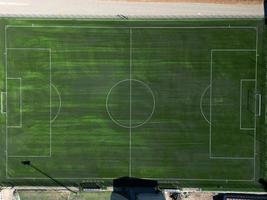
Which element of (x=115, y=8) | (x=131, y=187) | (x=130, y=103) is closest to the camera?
(x=115, y=8)

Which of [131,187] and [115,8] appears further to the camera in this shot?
[131,187]

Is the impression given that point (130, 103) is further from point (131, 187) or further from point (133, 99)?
point (131, 187)

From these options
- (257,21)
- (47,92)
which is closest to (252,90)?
(257,21)

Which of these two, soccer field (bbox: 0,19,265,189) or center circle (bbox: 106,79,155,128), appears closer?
soccer field (bbox: 0,19,265,189)

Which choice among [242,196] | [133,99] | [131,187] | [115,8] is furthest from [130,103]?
[242,196]

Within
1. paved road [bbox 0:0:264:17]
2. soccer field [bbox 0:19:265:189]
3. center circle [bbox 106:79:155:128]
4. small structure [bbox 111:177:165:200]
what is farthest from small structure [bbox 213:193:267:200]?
paved road [bbox 0:0:264:17]

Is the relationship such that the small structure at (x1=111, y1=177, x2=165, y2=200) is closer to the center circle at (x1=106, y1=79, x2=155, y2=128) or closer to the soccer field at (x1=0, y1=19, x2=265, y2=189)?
the soccer field at (x1=0, y1=19, x2=265, y2=189)

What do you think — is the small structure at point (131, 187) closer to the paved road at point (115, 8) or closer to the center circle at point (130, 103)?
the center circle at point (130, 103)
